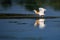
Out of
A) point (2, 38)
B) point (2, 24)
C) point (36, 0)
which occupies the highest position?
point (36, 0)

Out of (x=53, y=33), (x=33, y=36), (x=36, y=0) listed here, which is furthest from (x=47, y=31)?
(x=36, y=0)

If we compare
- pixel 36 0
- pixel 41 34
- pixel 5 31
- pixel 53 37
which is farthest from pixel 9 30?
pixel 36 0

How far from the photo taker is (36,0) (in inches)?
1062

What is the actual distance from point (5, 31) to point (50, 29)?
1680mm

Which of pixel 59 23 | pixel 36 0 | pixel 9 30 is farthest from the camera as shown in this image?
pixel 36 0

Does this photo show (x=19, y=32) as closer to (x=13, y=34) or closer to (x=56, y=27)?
(x=13, y=34)

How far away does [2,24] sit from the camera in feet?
37.5

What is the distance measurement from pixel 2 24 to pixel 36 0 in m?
15.8

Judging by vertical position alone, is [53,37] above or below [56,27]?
below

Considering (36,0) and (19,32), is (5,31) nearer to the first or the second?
(19,32)

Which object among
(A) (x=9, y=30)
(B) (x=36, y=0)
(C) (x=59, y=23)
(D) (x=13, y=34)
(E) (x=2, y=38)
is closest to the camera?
(E) (x=2, y=38)

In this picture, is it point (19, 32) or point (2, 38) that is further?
point (19, 32)

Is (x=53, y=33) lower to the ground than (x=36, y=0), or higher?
lower

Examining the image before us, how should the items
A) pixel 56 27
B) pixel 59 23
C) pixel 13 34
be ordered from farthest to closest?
pixel 59 23, pixel 56 27, pixel 13 34
